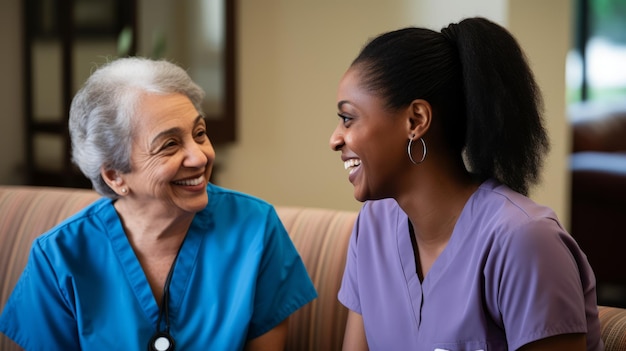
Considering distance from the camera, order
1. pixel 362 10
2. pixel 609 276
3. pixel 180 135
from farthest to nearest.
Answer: pixel 609 276 → pixel 362 10 → pixel 180 135

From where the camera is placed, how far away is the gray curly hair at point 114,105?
1862 millimetres

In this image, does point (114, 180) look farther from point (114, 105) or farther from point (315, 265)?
point (315, 265)

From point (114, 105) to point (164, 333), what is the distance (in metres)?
0.49

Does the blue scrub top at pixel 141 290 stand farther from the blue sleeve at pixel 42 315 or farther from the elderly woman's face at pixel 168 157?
the elderly woman's face at pixel 168 157

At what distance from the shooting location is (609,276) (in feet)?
14.7

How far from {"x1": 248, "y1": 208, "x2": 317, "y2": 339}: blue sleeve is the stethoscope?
18cm

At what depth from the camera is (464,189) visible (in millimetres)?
1547

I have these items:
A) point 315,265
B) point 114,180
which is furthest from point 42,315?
point 315,265

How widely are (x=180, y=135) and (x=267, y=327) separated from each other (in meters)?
0.45

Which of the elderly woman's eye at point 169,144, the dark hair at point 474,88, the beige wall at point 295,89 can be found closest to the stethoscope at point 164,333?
the elderly woman's eye at point 169,144

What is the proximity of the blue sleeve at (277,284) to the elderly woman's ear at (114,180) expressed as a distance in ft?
1.05

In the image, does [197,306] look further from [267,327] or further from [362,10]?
[362,10]

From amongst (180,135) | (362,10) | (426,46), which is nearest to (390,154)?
(426,46)

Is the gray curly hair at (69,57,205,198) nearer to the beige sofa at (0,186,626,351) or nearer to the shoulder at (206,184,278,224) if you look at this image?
the shoulder at (206,184,278,224)
